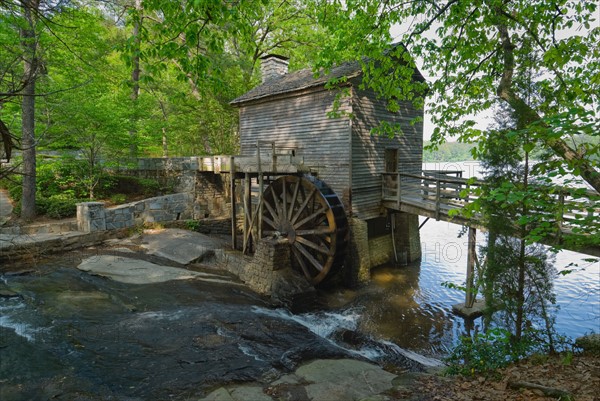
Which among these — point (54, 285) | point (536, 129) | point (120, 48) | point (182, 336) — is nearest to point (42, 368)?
point (182, 336)

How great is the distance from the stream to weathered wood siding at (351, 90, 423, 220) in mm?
2872

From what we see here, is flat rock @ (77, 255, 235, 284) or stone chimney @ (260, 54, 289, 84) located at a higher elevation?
stone chimney @ (260, 54, 289, 84)

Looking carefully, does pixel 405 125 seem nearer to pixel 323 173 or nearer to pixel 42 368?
pixel 323 173

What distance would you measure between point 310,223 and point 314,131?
10.9 feet

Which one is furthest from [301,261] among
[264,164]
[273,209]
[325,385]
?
[325,385]

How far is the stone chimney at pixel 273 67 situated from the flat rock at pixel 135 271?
32.1 feet

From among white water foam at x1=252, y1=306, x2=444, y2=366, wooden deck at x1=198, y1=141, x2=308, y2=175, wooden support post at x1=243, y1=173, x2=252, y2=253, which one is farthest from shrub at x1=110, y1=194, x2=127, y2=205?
white water foam at x1=252, y1=306, x2=444, y2=366

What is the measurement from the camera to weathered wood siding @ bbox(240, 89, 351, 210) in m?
11.2

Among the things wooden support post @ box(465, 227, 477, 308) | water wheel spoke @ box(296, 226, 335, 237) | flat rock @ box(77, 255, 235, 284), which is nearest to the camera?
flat rock @ box(77, 255, 235, 284)

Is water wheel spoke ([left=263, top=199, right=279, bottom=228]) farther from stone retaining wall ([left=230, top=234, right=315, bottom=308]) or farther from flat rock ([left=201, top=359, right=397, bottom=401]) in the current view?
flat rock ([left=201, top=359, right=397, bottom=401])

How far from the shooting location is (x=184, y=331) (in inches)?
253

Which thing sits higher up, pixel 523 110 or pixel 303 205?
pixel 523 110

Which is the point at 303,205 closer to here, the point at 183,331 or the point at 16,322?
the point at 183,331

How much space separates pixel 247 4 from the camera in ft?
13.4
